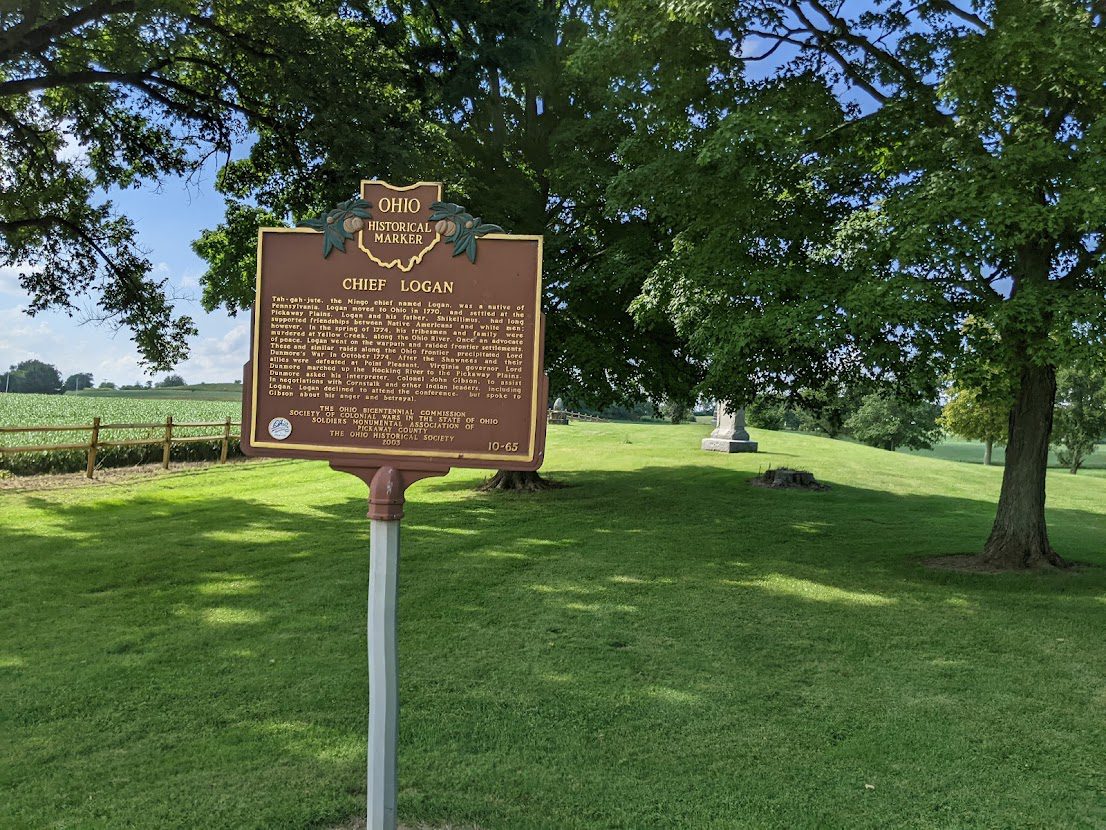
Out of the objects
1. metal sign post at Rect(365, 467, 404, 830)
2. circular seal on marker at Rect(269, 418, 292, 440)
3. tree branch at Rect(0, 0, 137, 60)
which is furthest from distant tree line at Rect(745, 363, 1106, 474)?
tree branch at Rect(0, 0, 137, 60)

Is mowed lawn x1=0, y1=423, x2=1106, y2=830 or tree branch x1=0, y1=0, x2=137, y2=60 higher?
tree branch x1=0, y1=0, x2=137, y2=60

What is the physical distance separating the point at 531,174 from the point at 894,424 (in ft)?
148

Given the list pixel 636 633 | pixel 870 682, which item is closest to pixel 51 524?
pixel 636 633

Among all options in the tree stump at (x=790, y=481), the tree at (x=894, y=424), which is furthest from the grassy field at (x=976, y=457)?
the tree stump at (x=790, y=481)

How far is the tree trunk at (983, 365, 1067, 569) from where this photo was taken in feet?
42.6

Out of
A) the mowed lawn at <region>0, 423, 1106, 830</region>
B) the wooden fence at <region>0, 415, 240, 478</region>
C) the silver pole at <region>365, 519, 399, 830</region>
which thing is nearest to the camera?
the silver pole at <region>365, 519, 399, 830</region>

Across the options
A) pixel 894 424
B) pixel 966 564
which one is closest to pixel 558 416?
pixel 894 424

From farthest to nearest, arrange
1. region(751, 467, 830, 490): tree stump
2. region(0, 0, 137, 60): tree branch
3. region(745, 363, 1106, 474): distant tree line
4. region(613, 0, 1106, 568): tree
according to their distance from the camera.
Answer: region(751, 467, 830, 490): tree stump
region(745, 363, 1106, 474): distant tree line
region(0, 0, 137, 60): tree branch
region(613, 0, 1106, 568): tree

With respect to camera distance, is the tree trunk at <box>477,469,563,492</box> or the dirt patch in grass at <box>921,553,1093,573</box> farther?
the tree trunk at <box>477,469,563,492</box>

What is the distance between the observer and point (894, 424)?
57.8 m

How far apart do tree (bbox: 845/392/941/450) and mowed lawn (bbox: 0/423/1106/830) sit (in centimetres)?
4532

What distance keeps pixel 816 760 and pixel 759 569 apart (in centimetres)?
667

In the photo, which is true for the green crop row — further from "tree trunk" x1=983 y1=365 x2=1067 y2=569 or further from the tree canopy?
"tree trunk" x1=983 y1=365 x2=1067 y2=569

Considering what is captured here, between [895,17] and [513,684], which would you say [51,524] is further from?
[895,17]
